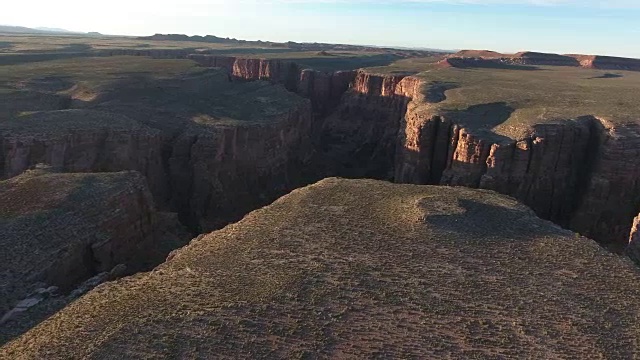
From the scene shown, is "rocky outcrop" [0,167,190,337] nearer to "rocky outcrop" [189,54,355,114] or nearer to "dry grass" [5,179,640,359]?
"dry grass" [5,179,640,359]

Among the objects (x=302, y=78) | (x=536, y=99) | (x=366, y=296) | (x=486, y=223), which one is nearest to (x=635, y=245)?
(x=486, y=223)

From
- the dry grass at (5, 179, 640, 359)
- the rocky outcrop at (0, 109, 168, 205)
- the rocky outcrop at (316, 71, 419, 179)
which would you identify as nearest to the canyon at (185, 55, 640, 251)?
the rocky outcrop at (316, 71, 419, 179)

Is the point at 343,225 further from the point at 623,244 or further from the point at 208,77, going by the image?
the point at 208,77

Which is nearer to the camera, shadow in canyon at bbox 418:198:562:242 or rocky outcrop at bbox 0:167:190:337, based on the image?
rocky outcrop at bbox 0:167:190:337

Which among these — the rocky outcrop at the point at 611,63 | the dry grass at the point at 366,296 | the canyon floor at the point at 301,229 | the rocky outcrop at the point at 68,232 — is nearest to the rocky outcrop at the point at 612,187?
the canyon floor at the point at 301,229

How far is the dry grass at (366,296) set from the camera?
2094cm

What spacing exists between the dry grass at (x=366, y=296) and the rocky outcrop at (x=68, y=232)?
4502 millimetres

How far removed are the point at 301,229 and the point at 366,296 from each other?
721 cm

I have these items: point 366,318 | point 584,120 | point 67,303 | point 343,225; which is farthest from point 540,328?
point 584,120

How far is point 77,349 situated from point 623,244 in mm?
46064

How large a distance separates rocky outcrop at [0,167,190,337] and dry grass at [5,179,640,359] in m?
4.50

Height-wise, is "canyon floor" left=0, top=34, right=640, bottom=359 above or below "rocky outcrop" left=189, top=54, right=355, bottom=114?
below

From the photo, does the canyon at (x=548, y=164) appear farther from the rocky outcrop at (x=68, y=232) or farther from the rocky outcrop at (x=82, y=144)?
the rocky outcrop at (x=68, y=232)

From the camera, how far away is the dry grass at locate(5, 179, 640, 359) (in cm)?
2094
